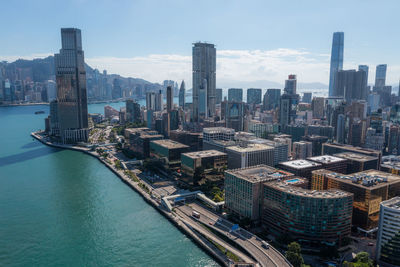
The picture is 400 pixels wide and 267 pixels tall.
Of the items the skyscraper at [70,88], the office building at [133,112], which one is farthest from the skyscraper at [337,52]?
the skyscraper at [70,88]

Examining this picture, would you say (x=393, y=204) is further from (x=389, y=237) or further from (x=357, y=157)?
(x=357, y=157)

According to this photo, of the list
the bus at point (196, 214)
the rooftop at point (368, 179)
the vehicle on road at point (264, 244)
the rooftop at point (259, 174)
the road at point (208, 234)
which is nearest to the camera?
the road at point (208, 234)

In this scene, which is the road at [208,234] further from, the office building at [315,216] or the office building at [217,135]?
the office building at [217,135]

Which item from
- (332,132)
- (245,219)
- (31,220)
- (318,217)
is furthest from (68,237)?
(332,132)

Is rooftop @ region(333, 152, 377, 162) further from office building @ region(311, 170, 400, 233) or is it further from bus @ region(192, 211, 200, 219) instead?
bus @ region(192, 211, 200, 219)

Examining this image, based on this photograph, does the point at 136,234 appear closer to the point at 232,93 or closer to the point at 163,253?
the point at 163,253

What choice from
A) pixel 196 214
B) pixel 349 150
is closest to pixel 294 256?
pixel 196 214

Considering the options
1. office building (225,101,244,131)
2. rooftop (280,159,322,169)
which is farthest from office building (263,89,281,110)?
rooftop (280,159,322,169)
